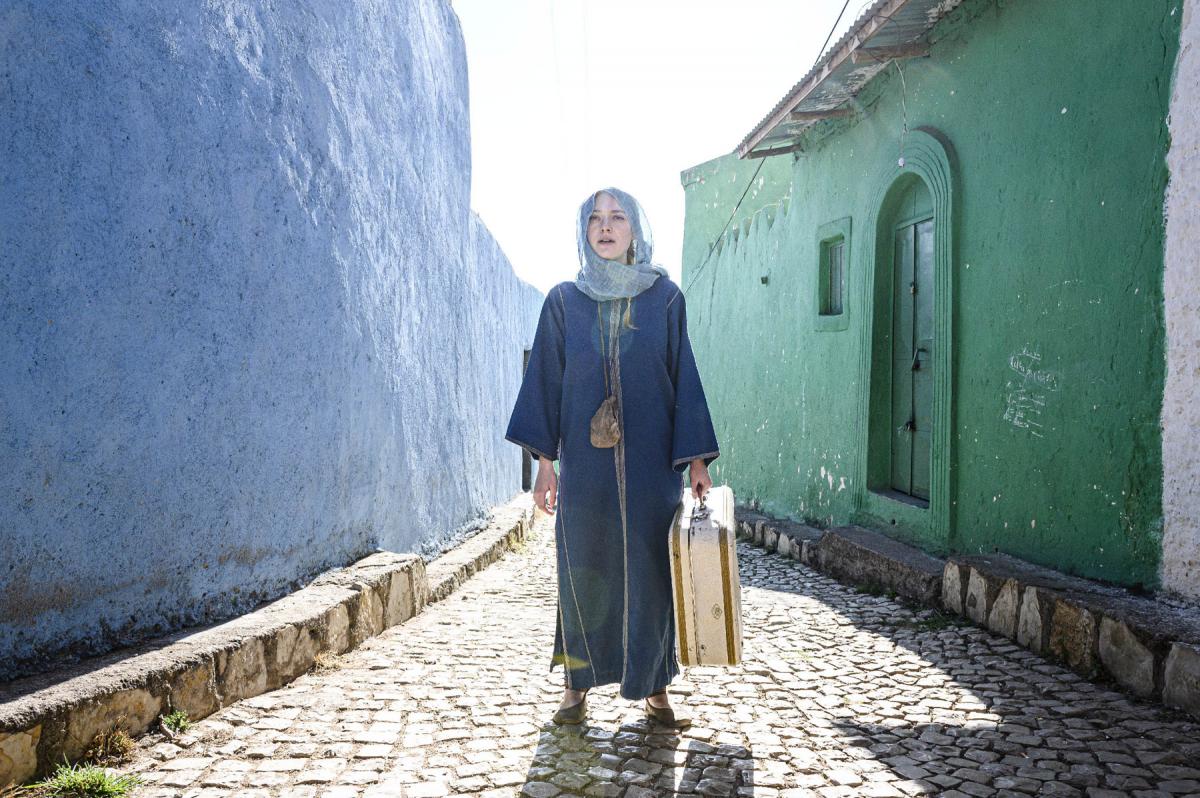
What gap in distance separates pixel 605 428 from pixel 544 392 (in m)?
0.29

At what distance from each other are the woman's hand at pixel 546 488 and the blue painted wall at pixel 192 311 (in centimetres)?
118

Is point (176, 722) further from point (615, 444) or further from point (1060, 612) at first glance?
point (1060, 612)

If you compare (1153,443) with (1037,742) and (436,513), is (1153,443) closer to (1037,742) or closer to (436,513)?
(1037,742)

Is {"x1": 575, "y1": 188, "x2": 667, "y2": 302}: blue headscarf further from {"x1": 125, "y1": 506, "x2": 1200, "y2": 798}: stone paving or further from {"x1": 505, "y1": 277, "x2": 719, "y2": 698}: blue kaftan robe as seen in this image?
{"x1": 125, "y1": 506, "x2": 1200, "y2": 798}: stone paving

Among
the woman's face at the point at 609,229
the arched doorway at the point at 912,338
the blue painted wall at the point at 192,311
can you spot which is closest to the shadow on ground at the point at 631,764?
the blue painted wall at the point at 192,311

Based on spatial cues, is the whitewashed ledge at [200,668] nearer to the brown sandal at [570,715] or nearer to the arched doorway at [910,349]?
the brown sandal at [570,715]

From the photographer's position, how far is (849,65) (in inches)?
238

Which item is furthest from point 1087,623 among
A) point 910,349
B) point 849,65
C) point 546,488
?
point 849,65

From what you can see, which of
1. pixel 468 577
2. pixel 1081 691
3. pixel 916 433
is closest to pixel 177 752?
pixel 1081 691

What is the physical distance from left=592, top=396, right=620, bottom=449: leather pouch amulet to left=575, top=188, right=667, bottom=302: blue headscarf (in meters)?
0.39

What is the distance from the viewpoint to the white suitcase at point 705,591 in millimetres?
2582

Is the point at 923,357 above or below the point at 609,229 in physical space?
below

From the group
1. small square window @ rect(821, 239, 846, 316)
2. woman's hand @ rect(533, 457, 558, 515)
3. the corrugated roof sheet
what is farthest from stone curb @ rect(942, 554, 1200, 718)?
small square window @ rect(821, 239, 846, 316)

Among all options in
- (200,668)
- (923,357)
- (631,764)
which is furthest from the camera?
(923,357)
